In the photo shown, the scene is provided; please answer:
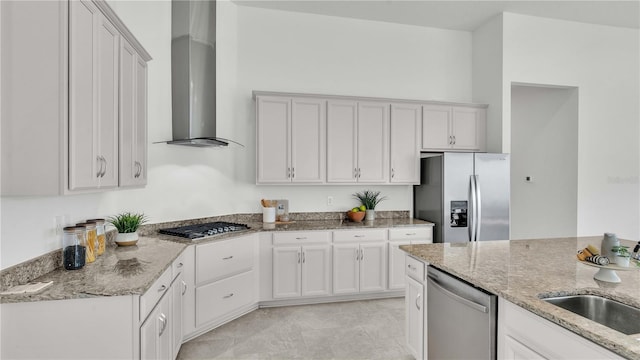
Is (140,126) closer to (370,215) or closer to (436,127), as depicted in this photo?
(370,215)

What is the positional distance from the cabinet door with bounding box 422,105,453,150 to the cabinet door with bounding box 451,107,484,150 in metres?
0.09

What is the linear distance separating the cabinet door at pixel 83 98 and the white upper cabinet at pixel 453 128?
3.46m

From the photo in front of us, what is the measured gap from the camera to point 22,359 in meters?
1.54

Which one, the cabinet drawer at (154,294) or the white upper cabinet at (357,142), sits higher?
the white upper cabinet at (357,142)

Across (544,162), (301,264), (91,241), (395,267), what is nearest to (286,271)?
(301,264)

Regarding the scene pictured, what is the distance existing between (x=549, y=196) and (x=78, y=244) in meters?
5.46

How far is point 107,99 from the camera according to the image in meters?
1.97

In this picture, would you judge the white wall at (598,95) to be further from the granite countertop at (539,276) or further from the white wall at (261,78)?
the granite countertop at (539,276)

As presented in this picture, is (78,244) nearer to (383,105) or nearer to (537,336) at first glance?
(537,336)

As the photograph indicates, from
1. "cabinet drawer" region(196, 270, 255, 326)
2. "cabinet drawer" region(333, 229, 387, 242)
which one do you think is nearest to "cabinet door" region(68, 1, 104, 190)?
"cabinet drawer" region(196, 270, 255, 326)

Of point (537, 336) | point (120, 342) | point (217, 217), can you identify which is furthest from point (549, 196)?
point (120, 342)

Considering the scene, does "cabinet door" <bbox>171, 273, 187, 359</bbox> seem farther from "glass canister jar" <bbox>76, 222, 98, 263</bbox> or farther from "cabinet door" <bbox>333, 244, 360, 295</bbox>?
"cabinet door" <bbox>333, 244, 360, 295</bbox>

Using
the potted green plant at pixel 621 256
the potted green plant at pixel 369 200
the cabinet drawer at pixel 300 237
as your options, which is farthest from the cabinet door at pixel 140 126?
the potted green plant at pixel 621 256

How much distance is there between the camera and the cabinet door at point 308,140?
3865 mm
